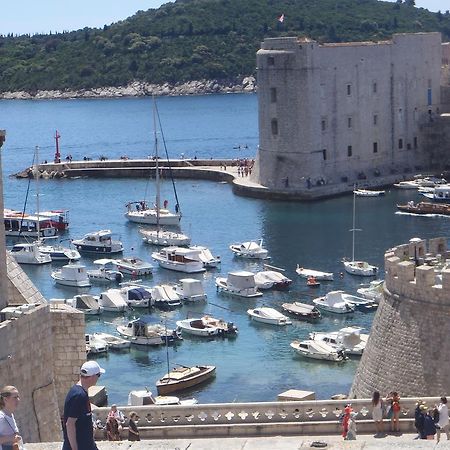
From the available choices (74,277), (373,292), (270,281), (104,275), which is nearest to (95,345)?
(373,292)

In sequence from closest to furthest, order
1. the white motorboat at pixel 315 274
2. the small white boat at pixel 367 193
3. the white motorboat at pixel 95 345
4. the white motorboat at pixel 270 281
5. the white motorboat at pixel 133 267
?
the white motorboat at pixel 95 345 < the white motorboat at pixel 270 281 < the white motorboat at pixel 315 274 < the white motorboat at pixel 133 267 < the small white boat at pixel 367 193

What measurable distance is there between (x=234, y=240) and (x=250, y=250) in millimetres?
4821

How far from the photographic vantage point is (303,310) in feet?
130

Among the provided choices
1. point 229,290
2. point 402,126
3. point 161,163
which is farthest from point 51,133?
point 229,290

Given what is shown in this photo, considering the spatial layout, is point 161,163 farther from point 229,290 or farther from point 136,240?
point 229,290

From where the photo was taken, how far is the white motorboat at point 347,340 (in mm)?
34344

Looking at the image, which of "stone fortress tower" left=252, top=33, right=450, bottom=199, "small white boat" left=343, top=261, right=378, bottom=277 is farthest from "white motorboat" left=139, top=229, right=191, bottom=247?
"stone fortress tower" left=252, top=33, right=450, bottom=199

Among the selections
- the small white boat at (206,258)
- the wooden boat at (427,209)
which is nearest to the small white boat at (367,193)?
the wooden boat at (427,209)

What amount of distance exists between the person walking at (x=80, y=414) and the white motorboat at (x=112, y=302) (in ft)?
104

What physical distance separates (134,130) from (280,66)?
3159 inches

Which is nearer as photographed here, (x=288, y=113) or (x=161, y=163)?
(x=288, y=113)

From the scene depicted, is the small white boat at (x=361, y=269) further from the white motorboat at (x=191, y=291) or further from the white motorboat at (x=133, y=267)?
the white motorboat at (x=133, y=267)

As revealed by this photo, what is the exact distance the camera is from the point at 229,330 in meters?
37.7

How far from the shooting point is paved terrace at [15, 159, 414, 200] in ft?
218
